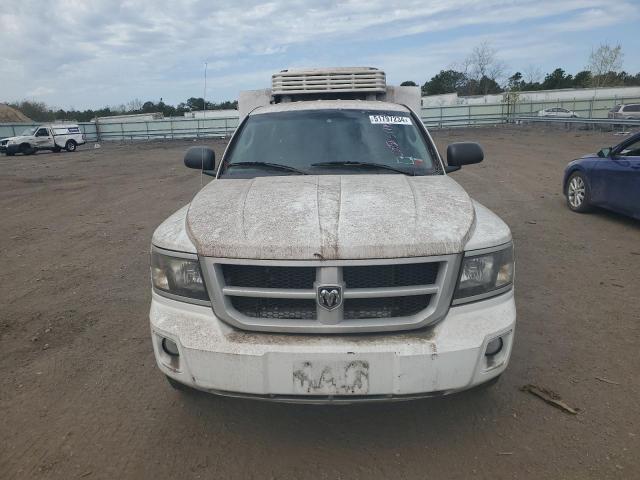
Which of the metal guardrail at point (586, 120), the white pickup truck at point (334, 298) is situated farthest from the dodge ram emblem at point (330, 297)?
the metal guardrail at point (586, 120)

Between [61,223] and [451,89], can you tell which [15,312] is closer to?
[61,223]

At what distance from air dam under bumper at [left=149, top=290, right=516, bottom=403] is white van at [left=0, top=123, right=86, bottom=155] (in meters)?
33.1

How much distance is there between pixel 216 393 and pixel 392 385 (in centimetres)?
86

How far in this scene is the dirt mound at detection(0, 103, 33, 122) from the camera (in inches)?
2606

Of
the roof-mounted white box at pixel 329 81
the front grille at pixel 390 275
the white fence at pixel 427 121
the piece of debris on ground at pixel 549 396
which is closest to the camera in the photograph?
the front grille at pixel 390 275

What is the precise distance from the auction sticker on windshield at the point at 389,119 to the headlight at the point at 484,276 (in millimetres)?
1905

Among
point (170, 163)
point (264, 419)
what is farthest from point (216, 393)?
point (170, 163)

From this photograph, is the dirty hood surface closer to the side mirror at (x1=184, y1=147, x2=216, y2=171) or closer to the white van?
the side mirror at (x1=184, y1=147, x2=216, y2=171)

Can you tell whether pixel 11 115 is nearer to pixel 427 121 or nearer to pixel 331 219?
pixel 427 121

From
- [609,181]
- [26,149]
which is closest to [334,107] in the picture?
[609,181]

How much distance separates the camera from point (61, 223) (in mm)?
8930

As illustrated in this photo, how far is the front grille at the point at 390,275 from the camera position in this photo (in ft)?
8.14

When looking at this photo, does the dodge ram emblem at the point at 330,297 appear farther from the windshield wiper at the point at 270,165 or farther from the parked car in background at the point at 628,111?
the parked car in background at the point at 628,111

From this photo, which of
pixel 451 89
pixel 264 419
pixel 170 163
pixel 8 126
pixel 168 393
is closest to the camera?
pixel 264 419
